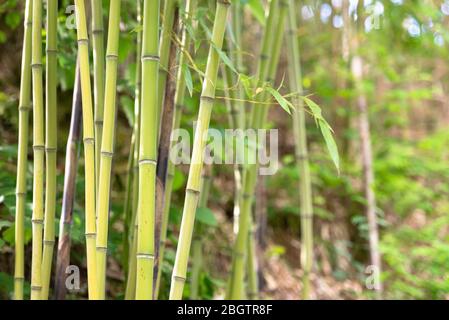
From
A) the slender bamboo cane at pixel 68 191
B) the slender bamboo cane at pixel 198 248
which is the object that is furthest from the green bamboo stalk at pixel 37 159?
the slender bamboo cane at pixel 198 248

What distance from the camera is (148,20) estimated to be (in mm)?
848

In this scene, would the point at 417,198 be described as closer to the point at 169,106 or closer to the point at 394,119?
the point at 394,119

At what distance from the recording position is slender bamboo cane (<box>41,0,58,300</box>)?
1.03 metres

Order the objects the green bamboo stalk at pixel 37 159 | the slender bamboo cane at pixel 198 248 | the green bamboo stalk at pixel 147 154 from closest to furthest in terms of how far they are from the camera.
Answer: the green bamboo stalk at pixel 147 154
the green bamboo stalk at pixel 37 159
the slender bamboo cane at pixel 198 248

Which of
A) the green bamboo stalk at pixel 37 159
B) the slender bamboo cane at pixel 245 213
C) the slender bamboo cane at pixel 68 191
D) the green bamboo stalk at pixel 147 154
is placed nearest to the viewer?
the green bamboo stalk at pixel 147 154

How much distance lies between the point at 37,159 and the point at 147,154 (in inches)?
10.0

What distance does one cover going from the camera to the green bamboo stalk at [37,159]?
98 centimetres

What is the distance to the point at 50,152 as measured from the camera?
3.44 ft

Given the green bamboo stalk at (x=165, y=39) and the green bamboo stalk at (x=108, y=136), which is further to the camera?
the green bamboo stalk at (x=165, y=39)

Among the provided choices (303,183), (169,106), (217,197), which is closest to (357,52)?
(217,197)

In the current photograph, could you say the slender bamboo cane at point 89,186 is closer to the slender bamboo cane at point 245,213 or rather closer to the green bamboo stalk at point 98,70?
the green bamboo stalk at point 98,70

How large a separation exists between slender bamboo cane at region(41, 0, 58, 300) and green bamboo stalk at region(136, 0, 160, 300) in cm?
26

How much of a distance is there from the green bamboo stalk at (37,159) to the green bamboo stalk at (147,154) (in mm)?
229

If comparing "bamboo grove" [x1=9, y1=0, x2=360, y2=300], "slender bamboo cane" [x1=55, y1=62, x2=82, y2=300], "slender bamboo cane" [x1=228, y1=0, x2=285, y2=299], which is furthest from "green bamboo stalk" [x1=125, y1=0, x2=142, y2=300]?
"slender bamboo cane" [x1=228, y1=0, x2=285, y2=299]
